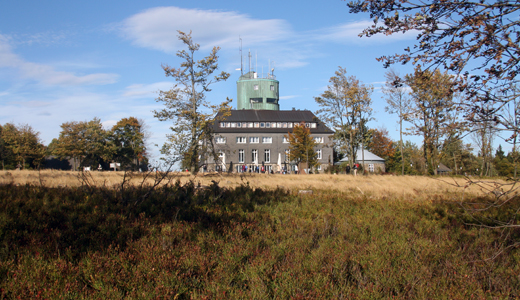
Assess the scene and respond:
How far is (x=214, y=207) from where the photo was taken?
911cm

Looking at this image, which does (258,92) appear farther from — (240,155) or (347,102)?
(347,102)

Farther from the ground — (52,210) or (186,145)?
(186,145)

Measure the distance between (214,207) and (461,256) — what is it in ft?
17.3

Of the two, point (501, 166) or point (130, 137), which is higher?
point (130, 137)

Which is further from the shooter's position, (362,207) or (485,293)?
(362,207)

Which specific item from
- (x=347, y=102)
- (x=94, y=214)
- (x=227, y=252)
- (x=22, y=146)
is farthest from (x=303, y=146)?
(x=227, y=252)

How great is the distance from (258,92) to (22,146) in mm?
59242

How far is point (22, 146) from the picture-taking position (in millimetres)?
54938

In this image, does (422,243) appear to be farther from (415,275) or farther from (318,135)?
(318,135)

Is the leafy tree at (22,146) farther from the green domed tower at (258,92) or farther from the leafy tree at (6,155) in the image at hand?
the green domed tower at (258,92)

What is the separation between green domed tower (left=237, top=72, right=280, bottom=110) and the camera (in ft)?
331

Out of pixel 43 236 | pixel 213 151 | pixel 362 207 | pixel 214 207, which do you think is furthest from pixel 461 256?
pixel 213 151

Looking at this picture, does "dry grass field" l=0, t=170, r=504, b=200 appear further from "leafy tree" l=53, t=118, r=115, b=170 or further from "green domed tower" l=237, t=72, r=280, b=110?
"green domed tower" l=237, t=72, r=280, b=110

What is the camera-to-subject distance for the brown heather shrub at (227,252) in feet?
15.1
